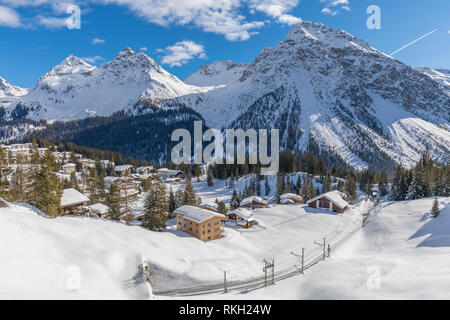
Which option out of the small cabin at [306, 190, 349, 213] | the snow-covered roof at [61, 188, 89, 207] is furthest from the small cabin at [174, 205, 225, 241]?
the small cabin at [306, 190, 349, 213]

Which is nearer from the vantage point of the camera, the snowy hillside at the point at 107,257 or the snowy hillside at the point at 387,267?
the snowy hillside at the point at 107,257

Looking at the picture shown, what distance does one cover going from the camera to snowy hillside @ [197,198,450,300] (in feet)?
72.3

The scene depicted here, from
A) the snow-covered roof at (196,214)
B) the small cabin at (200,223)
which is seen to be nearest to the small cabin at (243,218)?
the small cabin at (200,223)

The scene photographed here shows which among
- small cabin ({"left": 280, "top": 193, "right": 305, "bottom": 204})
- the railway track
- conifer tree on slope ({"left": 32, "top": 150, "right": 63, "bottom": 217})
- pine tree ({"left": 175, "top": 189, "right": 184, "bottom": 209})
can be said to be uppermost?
conifer tree on slope ({"left": 32, "top": 150, "right": 63, "bottom": 217})

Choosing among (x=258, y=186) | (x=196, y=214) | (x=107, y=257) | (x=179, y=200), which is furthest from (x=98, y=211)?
(x=258, y=186)

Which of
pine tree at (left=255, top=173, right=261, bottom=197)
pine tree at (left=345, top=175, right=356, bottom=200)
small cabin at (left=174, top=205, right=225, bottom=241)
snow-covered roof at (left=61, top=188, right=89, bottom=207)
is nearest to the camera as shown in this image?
small cabin at (left=174, top=205, right=225, bottom=241)

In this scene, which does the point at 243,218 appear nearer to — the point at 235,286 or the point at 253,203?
the point at 253,203

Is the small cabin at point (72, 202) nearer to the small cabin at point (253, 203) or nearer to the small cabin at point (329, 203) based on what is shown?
the small cabin at point (253, 203)

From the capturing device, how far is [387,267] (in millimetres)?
30312

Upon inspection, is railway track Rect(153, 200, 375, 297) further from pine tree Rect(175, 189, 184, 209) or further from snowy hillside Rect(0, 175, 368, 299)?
pine tree Rect(175, 189, 184, 209)

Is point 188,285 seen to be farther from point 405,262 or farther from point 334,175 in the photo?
point 334,175

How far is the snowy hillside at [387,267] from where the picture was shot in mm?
22047

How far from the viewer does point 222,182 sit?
408 ft
